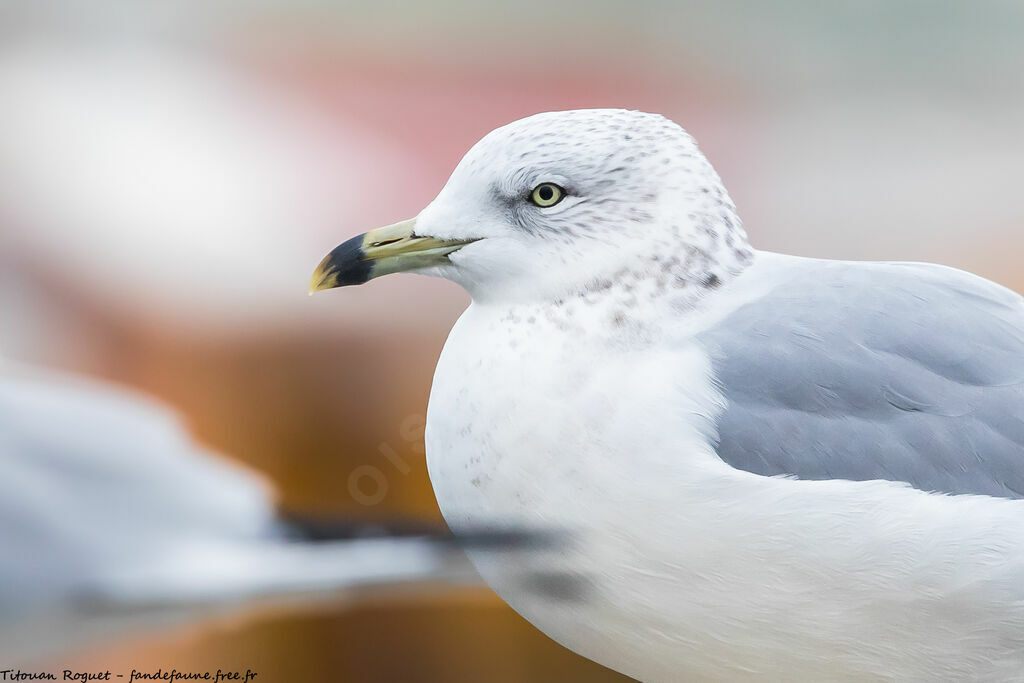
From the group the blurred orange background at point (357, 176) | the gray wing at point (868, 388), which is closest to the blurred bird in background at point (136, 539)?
the blurred orange background at point (357, 176)

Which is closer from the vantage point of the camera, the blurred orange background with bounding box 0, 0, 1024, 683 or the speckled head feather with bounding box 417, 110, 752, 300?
the speckled head feather with bounding box 417, 110, 752, 300

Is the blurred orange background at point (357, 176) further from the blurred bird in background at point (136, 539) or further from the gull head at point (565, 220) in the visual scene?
the gull head at point (565, 220)

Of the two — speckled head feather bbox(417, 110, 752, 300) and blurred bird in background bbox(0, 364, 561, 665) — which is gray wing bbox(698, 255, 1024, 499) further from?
blurred bird in background bbox(0, 364, 561, 665)

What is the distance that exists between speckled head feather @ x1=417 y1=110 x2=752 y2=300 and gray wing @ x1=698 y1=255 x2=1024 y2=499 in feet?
0.21

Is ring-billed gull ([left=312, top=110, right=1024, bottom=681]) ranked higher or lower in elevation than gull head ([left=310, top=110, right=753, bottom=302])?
lower

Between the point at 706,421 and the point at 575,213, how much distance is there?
0.16 meters

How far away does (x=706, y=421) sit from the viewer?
0.58m

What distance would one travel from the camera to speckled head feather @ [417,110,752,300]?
24.2 inches

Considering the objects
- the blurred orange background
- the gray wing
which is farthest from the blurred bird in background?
the gray wing

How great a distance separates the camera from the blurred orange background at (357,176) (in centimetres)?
73

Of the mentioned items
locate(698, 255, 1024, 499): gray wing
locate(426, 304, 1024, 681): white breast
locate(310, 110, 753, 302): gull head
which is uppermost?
locate(310, 110, 753, 302): gull head

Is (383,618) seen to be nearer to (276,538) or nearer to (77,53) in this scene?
(276,538)

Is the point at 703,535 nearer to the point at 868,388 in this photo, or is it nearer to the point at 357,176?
the point at 868,388

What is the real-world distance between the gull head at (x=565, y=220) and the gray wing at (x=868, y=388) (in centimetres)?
6
